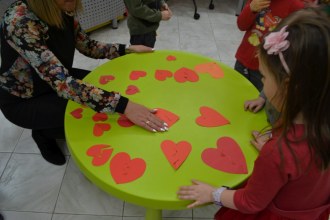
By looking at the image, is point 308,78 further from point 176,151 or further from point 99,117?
point 99,117

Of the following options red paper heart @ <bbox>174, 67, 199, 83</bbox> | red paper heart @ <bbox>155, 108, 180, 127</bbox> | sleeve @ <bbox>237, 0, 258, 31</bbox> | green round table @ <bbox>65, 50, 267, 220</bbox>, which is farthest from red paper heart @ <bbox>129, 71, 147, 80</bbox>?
sleeve @ <bbox>237, 0, 258, 31</bbox>

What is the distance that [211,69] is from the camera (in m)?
1.49

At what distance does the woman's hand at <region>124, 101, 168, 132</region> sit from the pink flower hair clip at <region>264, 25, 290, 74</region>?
533mm

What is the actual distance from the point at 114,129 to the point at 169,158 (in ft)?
0.83

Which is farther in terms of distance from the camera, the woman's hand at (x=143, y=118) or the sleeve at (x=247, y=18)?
the sleeve at (x=247, y=18)

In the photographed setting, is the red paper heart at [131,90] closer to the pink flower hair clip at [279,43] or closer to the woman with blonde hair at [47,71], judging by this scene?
the woman with blonde hair at [47,71]

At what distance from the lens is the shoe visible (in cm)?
177

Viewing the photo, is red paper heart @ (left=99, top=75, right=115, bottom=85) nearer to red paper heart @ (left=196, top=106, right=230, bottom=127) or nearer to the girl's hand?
red paper heart @ (left=196, top=106, right=230, bottom=127)

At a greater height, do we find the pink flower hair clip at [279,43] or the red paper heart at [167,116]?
the pink flower hair clip at [279,43]

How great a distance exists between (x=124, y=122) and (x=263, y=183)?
0.58 m

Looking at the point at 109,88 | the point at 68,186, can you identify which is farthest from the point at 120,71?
the point at 68,186

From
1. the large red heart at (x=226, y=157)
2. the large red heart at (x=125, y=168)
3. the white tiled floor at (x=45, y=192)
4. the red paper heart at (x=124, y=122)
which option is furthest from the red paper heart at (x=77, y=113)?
the white tiled floor at (x=45, y=192)

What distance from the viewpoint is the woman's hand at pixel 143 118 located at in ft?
3.72

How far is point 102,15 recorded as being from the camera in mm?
2934
